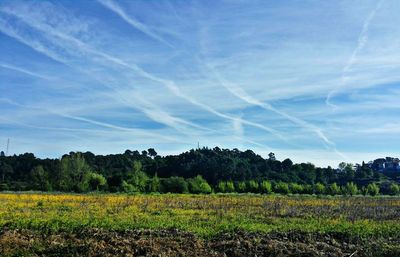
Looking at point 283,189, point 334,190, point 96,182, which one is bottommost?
point 283,189

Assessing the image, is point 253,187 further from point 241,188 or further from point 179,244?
point 179,244

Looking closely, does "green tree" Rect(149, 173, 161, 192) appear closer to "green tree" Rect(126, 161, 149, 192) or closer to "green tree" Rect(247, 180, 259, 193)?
"green tree" Rect(126, 161, 149, 192)

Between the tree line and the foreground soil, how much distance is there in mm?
61303

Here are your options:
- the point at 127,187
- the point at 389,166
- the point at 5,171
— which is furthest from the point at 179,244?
the point at 389,166

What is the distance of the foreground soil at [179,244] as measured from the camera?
1447 cm

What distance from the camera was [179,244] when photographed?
1559 cm

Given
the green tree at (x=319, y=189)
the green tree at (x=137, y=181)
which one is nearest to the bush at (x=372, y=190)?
the green tree at (x=319, y=189)

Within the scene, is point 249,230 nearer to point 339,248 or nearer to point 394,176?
point 339,248

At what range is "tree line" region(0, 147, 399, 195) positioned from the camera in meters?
82.6

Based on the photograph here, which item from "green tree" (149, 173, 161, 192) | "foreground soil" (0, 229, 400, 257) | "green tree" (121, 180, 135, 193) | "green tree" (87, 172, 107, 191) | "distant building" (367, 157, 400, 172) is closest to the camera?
"foreground soil" (0, 229, 400, 257)

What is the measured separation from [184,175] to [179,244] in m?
106

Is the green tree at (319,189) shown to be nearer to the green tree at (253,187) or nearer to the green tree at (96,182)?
the green tree at (253,187)

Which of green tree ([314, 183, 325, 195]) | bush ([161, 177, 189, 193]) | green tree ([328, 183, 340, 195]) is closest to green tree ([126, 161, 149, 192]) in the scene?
bush ([161, 177, 189, 193])

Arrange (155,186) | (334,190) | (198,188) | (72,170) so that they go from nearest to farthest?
(198,188) < (155,186) < (334,190) < (72,170)
